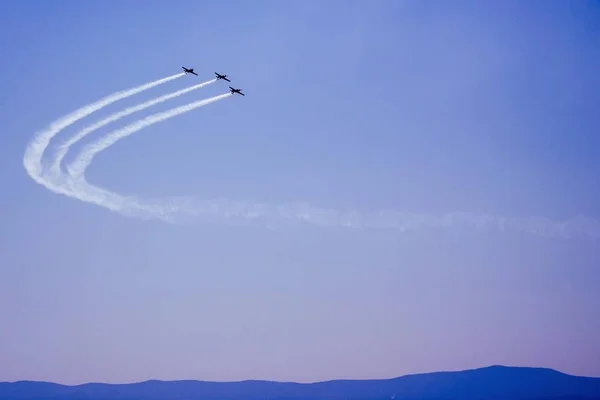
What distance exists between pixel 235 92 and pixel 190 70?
27.2 feet

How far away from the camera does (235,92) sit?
350ft

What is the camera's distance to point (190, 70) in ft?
346
